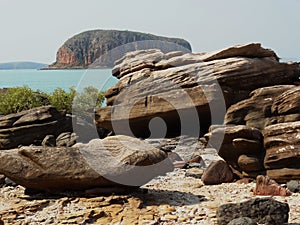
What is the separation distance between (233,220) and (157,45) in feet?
60.7

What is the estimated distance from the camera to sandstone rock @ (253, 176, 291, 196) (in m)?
10.6

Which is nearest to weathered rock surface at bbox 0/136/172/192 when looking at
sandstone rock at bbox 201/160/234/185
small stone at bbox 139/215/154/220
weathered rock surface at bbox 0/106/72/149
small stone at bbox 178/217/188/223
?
small stone at bbox 139/215/154/220

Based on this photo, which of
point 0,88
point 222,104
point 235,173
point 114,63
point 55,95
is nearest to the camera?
point 235,173

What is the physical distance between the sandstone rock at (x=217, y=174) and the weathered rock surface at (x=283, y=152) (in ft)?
3.80

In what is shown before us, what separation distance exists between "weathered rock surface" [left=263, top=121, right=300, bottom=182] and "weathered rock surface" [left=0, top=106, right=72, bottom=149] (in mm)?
11142

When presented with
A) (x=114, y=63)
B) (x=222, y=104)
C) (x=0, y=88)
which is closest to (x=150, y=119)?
(x=222, y=104)

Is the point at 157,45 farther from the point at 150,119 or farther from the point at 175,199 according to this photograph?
the point at 175,199

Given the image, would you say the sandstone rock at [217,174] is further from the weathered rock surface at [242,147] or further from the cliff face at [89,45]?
the cliff face at [89,45]

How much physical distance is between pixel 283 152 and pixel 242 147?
4.11ft

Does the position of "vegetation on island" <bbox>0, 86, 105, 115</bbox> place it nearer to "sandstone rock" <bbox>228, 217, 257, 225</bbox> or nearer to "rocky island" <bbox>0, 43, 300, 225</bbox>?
"rocky island" <bbox>0, 43, 300, 225</bbox>

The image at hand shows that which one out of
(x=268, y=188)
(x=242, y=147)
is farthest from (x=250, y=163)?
(x=268, y=188)

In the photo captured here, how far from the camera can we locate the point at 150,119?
20406 millimetres

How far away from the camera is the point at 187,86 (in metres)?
19.7

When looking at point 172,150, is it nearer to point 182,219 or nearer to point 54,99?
point 182,219
